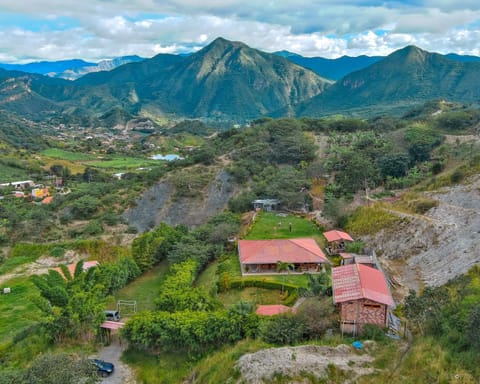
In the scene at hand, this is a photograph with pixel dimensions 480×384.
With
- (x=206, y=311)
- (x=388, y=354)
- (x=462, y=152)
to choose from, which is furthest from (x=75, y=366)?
(x=462, y=152)

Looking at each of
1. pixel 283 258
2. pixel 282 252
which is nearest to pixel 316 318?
pixel 283 258

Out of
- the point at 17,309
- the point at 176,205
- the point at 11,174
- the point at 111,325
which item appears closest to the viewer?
the point at 111,325

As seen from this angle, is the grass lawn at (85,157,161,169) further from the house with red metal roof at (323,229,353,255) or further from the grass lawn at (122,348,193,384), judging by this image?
the grass lawn at (122,348,193,384)

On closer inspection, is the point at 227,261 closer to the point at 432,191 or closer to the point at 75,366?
the point at 75,366

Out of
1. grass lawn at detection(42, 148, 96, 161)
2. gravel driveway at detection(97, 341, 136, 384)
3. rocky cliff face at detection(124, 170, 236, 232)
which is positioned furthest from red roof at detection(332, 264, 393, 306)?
grass lawn at detection(42, 148, 96, 161)

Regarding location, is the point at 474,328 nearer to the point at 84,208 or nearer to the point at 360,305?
the point at 360,305

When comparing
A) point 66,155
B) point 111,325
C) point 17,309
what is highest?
point 66,155
